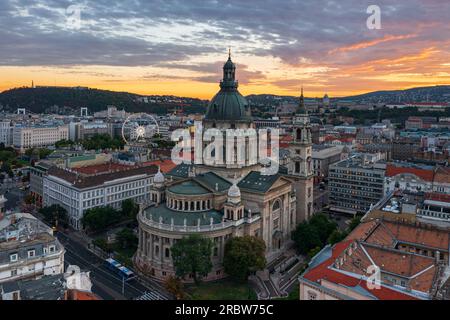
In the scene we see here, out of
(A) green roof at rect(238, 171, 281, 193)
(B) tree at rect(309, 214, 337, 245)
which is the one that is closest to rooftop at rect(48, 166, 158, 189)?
(A) green roof at rect(238, 171, 281, 193)

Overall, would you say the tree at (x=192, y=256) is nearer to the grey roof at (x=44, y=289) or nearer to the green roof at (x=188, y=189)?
the green roof at (x=188, y=189)

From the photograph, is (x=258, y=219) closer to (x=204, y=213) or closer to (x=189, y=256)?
(x=204, y=213)

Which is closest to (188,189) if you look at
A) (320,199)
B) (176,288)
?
(176,288)

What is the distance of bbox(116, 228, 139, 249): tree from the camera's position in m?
77.0

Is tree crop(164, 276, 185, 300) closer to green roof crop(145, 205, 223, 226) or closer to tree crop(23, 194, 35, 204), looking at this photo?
green roof crop(145, 205, 223, 226)

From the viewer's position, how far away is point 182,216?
67938 millimetres

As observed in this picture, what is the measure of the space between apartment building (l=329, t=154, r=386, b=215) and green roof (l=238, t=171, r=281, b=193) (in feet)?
113

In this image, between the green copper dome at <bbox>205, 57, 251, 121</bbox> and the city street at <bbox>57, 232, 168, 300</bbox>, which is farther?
the green copper dome at <bbox>205, 57, 251, 121</bbox>

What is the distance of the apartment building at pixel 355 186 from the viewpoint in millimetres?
100250
